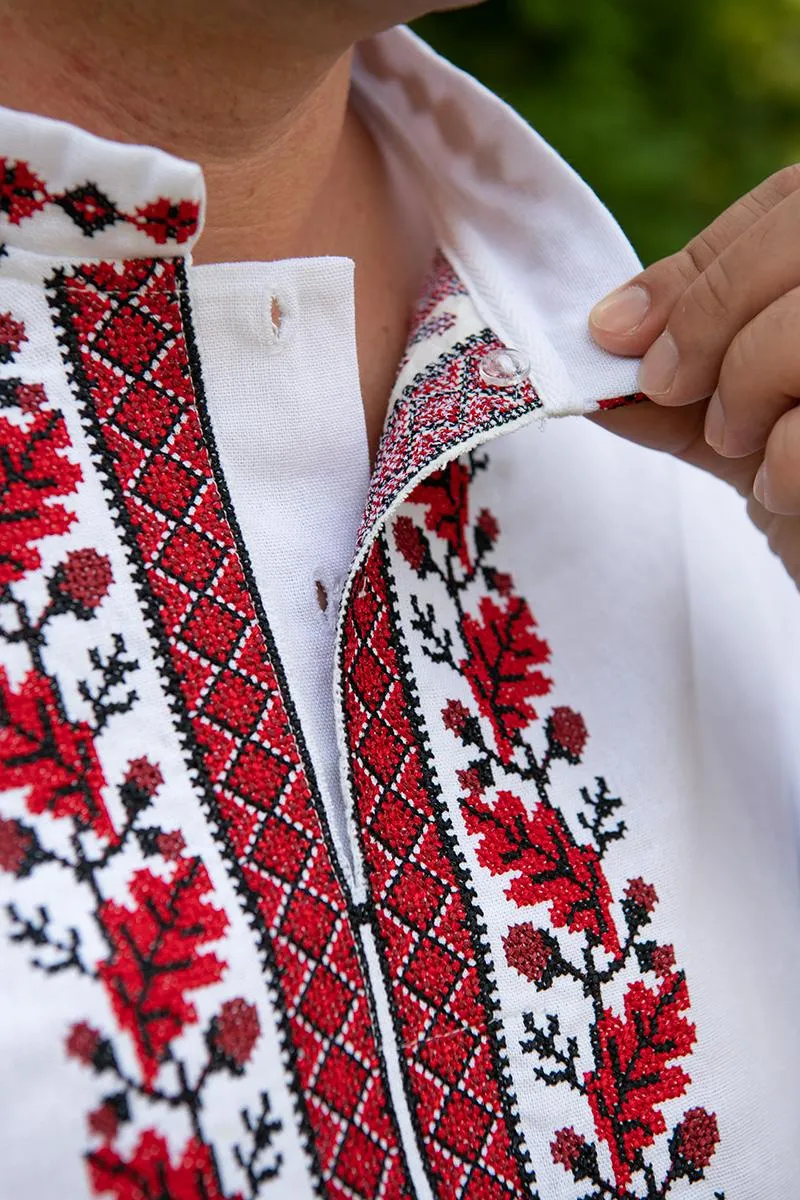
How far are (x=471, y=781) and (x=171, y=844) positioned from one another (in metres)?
0.27

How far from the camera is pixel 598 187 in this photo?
2.07 meters

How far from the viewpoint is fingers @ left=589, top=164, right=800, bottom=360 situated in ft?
3.11

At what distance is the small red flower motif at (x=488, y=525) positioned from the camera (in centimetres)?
102

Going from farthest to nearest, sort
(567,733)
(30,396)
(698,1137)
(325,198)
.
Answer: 1. (325,198)
2. (567,733)
3. (698,1137)
4. (30,396)

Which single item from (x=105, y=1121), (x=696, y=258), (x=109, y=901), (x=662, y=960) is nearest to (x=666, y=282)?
(x=696, y=258)

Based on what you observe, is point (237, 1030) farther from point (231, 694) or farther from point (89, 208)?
point (89, 208)

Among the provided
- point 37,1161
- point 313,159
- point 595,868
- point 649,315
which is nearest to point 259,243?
point 313,159

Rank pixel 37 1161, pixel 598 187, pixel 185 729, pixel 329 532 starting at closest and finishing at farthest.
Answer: pixel 37 1161, pixel 185 729, pixel 329 532, pixel 598 187

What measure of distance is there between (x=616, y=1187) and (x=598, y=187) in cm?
182

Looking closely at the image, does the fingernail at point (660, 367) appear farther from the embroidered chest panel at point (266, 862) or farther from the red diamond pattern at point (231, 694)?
the red diamond pattern at point (231, 694)

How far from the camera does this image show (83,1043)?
25.6 inches

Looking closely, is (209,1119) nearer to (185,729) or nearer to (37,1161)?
(37,1161)

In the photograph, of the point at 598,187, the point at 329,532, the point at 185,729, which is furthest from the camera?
the point at 598,187

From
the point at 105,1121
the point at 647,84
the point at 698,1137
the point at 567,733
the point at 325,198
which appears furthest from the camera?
the point at 647,84
